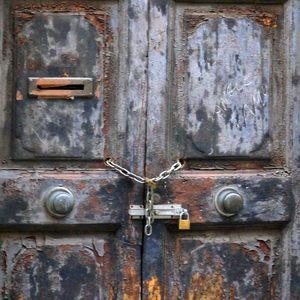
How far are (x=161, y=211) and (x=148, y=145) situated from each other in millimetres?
207

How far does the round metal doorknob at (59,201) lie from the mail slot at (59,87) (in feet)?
0.94

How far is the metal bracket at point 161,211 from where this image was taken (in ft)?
6.70

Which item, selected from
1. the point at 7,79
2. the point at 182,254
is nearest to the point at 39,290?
the point at 182,254

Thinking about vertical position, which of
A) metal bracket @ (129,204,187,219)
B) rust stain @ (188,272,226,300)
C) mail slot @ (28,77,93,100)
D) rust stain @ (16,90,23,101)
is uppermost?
mail slot @ (28,77,93,100)

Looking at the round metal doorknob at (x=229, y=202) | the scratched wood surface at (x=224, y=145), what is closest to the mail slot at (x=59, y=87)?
the scratched wood surface at (x=224, y=145)

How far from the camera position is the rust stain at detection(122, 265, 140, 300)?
6.76 feet

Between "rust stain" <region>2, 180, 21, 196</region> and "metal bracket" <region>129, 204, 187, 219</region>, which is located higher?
"rust stain" <region>2, 180, 21, 196</region>

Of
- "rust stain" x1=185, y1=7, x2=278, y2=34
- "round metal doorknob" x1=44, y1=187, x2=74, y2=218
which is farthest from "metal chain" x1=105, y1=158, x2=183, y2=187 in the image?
"rust stain" x1=185, y1=7, x2=278, y2=34

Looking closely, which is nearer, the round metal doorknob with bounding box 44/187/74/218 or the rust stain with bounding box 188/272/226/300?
the round metal doorknob with bounding box 44/187/74/218

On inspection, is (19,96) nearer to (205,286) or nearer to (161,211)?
(161,211)

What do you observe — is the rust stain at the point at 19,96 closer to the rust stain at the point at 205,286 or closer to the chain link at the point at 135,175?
the chain link at the point at 135,175

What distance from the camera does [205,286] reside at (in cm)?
211

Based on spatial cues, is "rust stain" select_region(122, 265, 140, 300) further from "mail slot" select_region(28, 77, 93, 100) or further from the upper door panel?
"mail slot" select_region(28, 77, 93, 100)

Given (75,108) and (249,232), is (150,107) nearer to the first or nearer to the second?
(75,108)
